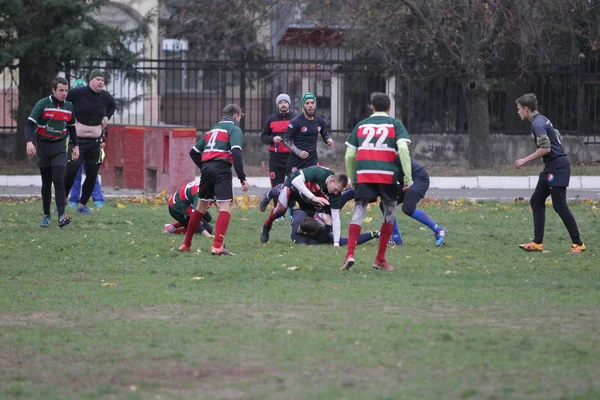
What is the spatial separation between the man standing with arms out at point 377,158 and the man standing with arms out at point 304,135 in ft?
12.3

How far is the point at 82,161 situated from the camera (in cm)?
1476

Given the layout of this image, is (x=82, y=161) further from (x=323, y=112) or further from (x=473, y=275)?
(x=323, y=112)

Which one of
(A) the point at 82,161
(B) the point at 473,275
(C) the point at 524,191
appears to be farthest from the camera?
(C) the point at 524,191

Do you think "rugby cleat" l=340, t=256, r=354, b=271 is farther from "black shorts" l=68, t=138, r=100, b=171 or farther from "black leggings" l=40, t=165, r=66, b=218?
"black shorts" l=68, t=138, r=100, b=171

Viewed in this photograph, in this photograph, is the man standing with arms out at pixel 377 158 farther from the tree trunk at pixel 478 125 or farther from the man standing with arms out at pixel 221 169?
the tree trunk at pixel 478 125

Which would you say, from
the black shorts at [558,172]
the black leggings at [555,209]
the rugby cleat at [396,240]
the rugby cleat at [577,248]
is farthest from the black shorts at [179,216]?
the rugby cleat at [577,248]

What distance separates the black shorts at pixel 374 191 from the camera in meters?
9.63

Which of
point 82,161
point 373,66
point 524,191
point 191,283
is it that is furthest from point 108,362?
point 373,66

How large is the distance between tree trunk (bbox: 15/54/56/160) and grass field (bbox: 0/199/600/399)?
38.8 ft

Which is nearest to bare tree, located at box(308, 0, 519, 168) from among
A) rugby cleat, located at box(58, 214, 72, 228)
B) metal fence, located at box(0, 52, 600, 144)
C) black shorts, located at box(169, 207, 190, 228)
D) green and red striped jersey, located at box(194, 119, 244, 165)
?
metal fence, located at box(0, 52, 600, 144)

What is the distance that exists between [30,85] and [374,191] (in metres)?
16.1

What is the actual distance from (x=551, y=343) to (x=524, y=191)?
14981 mm

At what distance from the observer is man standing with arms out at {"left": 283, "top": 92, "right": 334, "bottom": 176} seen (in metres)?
13.5

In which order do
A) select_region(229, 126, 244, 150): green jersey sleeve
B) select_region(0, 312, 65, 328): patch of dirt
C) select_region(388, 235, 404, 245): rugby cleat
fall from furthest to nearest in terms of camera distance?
select_region(388, 235, 404, 245): rugby cleat → select_region(229, 126, 244, 150): green jersey sleeve → select_region(0, 312, 65, 328): patch of dirt
